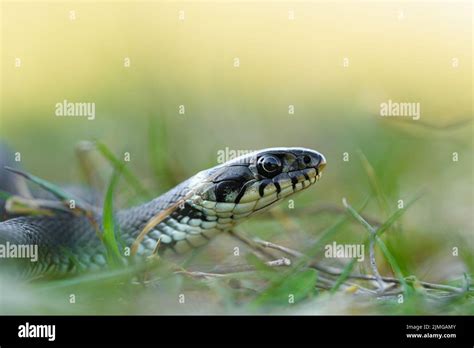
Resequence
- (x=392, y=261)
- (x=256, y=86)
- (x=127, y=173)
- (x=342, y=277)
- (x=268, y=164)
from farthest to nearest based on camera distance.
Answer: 1. (x=256, y=86)
2. (x=127, y=173)
3. (x=268, y=164)
4. (x=392, y=261)
5. (x=342, y=277)

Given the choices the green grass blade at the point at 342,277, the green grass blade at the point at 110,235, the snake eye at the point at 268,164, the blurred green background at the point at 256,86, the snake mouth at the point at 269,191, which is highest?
the blurred green background at the point at 256,86

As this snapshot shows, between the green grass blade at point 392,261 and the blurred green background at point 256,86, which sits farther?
the blurred green background at point 256,86

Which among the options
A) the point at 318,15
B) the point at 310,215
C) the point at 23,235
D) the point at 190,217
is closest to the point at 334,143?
the point at 310,215

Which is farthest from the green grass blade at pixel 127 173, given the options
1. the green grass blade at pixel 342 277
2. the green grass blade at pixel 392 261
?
the green grass blade at pixel 392 261

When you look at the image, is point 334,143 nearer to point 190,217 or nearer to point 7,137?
point 190,217

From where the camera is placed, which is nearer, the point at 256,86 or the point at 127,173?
the point at 127,173

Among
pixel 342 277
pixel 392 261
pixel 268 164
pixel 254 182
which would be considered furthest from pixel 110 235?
pixel 392 261

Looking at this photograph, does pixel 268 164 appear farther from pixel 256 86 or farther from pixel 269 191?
pixel 256 86

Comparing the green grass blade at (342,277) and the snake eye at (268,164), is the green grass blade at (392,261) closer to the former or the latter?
the green grass blade at (342,277)
